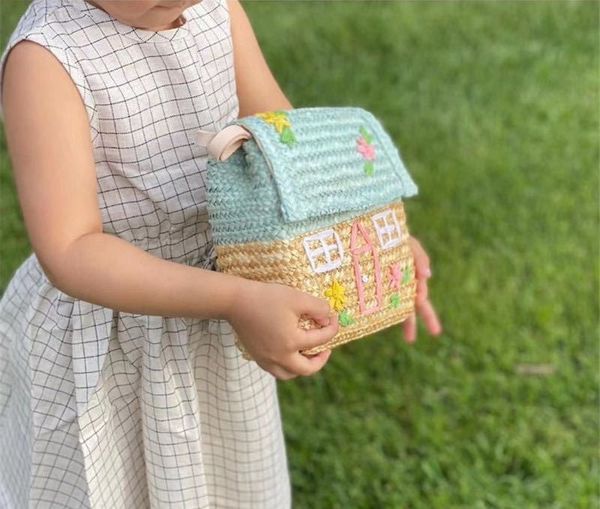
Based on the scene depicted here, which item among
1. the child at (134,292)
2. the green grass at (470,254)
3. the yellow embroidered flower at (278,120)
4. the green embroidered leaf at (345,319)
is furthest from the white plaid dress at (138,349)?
the green grass at (470,254)

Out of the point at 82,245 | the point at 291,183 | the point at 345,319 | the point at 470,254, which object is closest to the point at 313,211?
the point at 291,183

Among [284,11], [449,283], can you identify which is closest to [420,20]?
[284,11]

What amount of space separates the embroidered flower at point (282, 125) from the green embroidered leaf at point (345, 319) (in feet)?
0.69

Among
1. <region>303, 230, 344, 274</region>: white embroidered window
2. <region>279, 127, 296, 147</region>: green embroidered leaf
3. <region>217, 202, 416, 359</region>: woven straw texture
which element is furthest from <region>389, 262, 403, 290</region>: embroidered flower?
<region>279, 127, 296, 147</region>: green embroidered leaf

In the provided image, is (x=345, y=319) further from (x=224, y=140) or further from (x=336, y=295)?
(x=224, y=140)

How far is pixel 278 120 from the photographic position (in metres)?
1.17

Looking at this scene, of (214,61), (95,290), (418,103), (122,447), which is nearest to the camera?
(95,290)

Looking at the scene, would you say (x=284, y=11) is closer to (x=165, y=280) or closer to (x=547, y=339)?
(x=547, y=339)

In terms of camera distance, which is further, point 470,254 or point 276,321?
point 470,254

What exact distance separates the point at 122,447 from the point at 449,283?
138 centimetres

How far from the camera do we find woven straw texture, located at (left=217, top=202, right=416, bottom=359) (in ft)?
3.68

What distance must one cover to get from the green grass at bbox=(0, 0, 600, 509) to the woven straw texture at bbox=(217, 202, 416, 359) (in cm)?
81

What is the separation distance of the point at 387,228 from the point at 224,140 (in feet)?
0.83

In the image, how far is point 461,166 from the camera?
3107 mm
